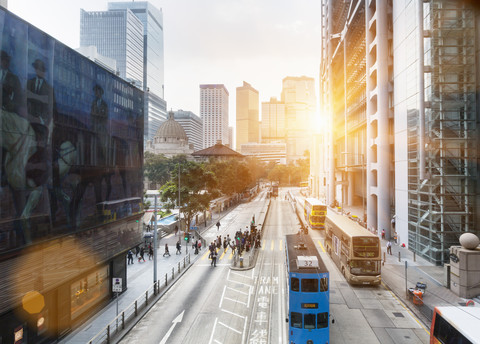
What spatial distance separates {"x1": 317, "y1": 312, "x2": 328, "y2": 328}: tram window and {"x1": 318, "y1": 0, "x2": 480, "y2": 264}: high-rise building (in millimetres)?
18549

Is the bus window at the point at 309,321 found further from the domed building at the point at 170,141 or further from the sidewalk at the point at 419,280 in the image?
the domed building at the point at 170,141

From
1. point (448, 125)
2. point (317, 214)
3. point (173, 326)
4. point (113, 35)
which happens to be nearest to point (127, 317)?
point (173, 326)

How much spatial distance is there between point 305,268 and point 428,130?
20.5 m

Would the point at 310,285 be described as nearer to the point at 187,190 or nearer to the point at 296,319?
the point at 296,319

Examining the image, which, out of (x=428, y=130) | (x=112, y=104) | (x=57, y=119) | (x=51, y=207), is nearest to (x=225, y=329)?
(x=51, y=207)

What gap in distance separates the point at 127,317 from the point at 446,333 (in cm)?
1470

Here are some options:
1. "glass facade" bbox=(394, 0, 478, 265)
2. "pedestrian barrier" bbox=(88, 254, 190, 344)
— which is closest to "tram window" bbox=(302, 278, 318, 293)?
"pedestrian barrier" bbox=(88, 254, 190, 344)

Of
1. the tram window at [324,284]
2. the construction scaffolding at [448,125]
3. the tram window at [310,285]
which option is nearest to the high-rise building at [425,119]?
the construction scaffolding at [448,125]

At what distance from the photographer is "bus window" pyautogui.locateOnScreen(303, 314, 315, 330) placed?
1319cm

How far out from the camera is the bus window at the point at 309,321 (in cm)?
1319

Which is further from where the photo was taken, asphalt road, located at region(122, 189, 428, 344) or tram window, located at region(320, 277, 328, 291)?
asphalt road, located at region(122, 189, 428, 344)

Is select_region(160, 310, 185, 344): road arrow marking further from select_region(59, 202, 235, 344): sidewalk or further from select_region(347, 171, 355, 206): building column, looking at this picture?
select_region(347, 171, 355, 206): building column

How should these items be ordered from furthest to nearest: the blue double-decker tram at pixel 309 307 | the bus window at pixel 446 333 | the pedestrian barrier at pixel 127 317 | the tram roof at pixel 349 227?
1. the tram roof at pixel 349 227
2. the pedestrian barrier at pixel 127 317
3. the blue double-decker tram at pixel 309 307
4. the bus window at pixel 446 333

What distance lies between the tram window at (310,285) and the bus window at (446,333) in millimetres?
4385
